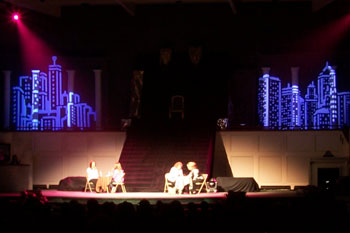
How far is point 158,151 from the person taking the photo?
1719 centimetres

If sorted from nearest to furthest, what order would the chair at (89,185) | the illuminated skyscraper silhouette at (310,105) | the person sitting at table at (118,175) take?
the person sitting at table at (118,175)
the chair at (89,185)
the illuminated skyscraper silhouette at (310,105)

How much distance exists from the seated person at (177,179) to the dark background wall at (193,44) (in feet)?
17.0

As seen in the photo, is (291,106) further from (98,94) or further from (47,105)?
(47,105)

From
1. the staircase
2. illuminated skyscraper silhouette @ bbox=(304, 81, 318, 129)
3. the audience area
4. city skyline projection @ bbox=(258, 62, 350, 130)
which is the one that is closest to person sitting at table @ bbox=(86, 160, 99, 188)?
the staircase

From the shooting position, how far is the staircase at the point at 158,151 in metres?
15.7

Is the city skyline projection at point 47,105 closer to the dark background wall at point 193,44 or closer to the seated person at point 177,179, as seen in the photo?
the dark background wall at point 193,44

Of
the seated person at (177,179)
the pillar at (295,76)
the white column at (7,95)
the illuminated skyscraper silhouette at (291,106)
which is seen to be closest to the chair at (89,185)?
the seated person at (177,179)

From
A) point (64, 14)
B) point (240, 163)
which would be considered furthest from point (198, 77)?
point (64, 14)

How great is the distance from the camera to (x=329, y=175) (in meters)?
17.1

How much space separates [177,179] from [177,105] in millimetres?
5623

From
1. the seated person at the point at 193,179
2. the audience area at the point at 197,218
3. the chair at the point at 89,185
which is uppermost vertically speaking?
the audience area at the point at 197,218

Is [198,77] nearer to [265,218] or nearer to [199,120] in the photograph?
[199,120]

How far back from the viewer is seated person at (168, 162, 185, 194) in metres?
14.3

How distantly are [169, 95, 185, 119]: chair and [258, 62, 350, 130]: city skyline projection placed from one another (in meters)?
2.56
